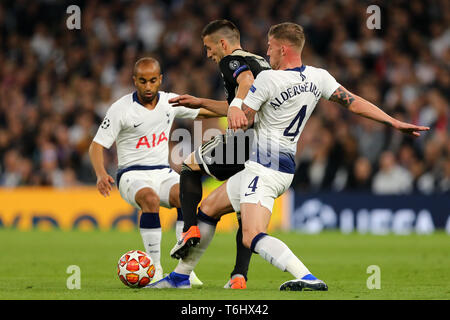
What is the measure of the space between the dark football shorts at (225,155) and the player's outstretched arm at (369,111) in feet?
2.68

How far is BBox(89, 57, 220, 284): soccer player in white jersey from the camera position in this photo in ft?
28.0

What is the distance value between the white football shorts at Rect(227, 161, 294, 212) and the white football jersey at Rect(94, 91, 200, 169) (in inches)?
80.7

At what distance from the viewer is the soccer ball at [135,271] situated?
733 cm

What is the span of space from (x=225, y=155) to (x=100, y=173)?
5.18 ft

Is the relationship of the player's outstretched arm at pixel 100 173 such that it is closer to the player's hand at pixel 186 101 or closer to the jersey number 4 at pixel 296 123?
the player's hand at pixel 186 101

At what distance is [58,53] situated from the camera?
69.4ft

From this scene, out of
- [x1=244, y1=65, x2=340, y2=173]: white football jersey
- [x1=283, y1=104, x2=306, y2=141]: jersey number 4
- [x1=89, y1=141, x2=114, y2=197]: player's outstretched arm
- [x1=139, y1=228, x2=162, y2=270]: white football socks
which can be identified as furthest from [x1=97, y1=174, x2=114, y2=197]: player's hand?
[x1=283, y1=104, x2=306, y2=141]: jersey number 4

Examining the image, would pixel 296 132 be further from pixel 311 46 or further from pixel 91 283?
pixel 311 46

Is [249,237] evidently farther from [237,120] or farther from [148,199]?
[148,199]

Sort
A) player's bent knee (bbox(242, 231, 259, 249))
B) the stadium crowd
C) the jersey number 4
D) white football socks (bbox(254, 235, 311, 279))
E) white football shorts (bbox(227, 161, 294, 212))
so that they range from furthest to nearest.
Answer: the stadium crowd < the jersey number 4 < white football shorts (bbox(227, 161, 294, 212)) < player's bent knee (bbox(242, 231, 259, 249)) < white football socks (bbox(254, 235, 311, 279))

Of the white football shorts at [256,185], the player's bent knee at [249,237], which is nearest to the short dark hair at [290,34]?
the white football shorts at [256,185]

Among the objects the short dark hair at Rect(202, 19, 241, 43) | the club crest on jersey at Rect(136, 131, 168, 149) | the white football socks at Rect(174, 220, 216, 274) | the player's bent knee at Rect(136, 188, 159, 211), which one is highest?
the short dark hair at Rect(202, 19, 241, 43)

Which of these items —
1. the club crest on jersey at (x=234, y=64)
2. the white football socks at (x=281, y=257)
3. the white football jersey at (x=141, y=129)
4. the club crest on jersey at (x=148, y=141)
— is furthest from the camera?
the club crest on jersey at (x=148, y=141)

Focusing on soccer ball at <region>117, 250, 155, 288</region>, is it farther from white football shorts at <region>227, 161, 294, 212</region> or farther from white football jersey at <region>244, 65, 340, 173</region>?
white football jersey at <region>244, 65, 340, 173</region>
